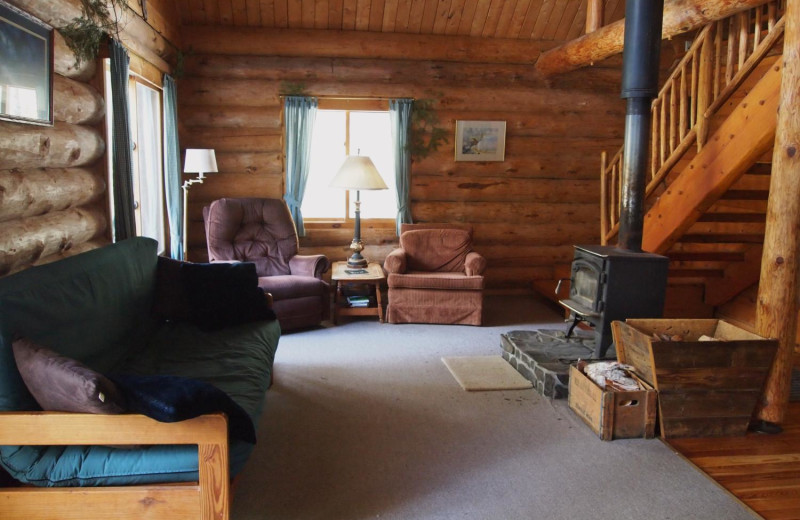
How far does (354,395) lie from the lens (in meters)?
3.77

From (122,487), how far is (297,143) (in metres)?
4.44

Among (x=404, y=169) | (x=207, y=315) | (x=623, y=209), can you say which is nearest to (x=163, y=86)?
(x=404, y=169)

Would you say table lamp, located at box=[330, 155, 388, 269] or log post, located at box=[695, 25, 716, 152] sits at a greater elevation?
log post, located at box=[695, 25, 716, 152]

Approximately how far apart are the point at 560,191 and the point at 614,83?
50.7 inches

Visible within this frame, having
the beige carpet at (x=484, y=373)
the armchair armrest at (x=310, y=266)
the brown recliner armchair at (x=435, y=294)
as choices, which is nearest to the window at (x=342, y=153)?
the armchair armrest at (x=310, y=266)

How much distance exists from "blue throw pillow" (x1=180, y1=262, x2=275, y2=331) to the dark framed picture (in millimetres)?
1137

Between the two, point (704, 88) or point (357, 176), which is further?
point (357, 176)

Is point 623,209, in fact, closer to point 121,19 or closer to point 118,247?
point 118,247

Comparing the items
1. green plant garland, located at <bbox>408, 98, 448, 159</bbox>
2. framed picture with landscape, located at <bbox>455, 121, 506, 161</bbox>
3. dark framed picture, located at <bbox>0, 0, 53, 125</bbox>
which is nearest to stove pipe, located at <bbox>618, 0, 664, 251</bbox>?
framed picture with landscape, located at <bbox>455, 121, 506, 161</bbox>

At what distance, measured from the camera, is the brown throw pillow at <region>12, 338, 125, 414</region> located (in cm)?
199

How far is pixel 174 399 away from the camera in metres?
2.01

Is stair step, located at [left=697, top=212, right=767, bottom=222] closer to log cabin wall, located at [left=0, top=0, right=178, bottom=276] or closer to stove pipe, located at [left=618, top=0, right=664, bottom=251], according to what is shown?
stove pipe, located at [left=618, top=0, right=664, bottom=251]

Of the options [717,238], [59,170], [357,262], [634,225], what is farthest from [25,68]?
[717,238]

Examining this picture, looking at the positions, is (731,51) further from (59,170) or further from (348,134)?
(59,170)
